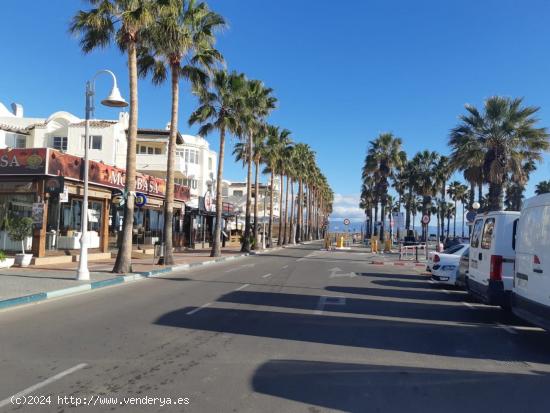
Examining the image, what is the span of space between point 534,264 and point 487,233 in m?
3.23

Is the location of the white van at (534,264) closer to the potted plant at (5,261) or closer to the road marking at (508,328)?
the road marking at (508,328)

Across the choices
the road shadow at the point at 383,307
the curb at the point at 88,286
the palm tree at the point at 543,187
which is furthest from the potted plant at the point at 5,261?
the palm tree at the point at 543,187

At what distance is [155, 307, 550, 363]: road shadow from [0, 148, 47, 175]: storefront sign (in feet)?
41.2

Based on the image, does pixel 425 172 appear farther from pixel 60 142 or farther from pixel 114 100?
pixel 114 100

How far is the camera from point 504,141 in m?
27.2

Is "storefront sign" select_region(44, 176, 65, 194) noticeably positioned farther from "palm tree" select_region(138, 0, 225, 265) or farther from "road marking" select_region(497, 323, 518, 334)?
"road marking" select_region(497, 323, 518, 334)

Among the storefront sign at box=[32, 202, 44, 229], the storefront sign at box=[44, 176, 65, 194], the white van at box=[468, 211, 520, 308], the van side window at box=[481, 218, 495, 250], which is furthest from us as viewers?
the storefront sign at box=[44, 176, 65, 194]

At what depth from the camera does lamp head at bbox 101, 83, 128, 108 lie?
16.6 metres

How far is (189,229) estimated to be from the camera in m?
42.1

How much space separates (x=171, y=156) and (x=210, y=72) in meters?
Answer: 4.40

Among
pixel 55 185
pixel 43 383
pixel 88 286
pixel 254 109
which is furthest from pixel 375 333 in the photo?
pixel 254 109

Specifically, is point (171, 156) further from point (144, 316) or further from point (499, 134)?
point (499, 134)

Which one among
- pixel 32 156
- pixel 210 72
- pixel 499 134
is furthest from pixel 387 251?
pixel 32 156

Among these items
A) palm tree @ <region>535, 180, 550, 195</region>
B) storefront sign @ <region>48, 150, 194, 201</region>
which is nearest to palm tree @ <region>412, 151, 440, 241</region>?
palm tree @ <region>535, 180, 550, 195</region>
